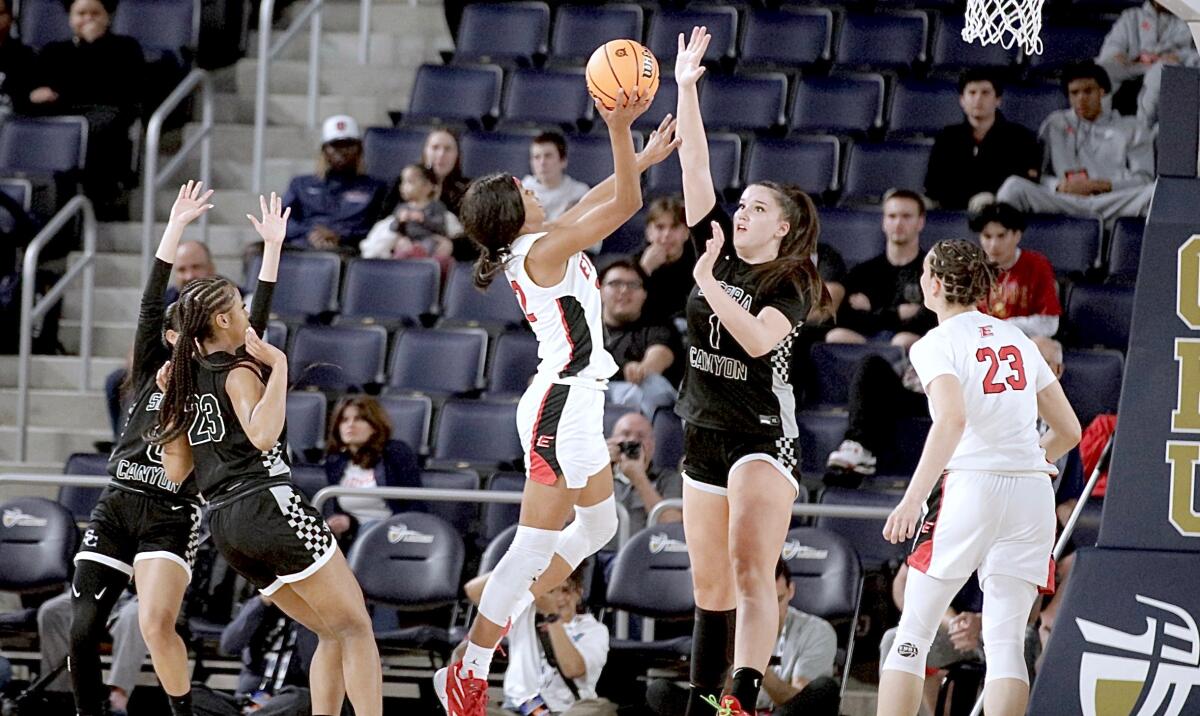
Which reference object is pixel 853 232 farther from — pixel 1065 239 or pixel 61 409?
pixel 61 409

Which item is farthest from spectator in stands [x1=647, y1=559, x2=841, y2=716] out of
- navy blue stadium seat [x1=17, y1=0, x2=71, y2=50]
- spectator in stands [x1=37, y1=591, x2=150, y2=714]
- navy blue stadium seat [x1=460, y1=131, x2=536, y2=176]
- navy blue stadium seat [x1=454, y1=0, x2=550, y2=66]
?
navy blue stadium seat [x1=17, y1=0, x2=71, y2=50]

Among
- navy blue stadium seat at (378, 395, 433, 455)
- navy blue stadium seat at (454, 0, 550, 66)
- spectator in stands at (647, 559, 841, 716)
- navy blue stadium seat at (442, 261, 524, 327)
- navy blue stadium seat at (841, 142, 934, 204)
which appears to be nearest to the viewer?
spectator in stands at (647, 559, 841, 716)

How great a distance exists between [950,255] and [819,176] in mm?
5458

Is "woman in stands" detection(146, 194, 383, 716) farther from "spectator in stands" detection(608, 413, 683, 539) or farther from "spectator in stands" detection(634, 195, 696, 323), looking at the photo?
"spectator in stands" detection(634, 195, 696, 323)

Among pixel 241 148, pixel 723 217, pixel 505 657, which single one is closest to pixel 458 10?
pixel 241 148

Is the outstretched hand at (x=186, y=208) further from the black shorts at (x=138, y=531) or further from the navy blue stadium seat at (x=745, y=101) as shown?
the navy blue stadium seat at (x=745, y=101)

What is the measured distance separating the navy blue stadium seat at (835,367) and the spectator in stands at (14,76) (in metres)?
6.31

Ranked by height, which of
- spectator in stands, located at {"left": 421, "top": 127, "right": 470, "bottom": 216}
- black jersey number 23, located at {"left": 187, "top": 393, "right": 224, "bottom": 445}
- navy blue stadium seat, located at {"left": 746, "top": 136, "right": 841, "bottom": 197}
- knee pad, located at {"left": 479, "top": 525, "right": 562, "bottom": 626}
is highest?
navy blue stadium seat, located at {"left": 746, "top": 136, "right": 841, "bottom": 197}

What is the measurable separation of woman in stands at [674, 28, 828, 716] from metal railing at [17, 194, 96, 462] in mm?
6141

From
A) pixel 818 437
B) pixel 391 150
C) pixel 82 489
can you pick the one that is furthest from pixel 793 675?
pixel 391 150

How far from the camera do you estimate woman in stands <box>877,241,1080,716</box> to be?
6184mm

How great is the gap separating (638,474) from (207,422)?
307cm

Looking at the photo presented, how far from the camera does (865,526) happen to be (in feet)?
31.1

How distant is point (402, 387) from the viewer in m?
10.7
